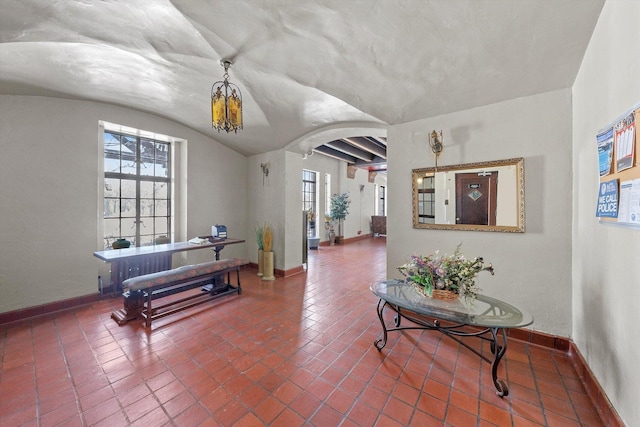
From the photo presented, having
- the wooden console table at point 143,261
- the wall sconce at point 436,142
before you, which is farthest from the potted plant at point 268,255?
the wall sconce at point 436,142

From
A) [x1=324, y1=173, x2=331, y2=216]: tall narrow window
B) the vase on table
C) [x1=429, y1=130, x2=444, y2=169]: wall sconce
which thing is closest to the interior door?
[x1=429, y1=130, x2=444, y2=169]: wall sconce

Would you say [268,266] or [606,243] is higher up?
[606,243]

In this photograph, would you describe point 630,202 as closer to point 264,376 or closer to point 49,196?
point 264,376

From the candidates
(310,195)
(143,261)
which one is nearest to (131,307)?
(143,261)

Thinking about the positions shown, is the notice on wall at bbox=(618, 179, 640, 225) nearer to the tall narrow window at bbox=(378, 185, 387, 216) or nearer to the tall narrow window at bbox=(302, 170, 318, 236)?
the tall narrow window at bbox=(302, 170, 318, 236)

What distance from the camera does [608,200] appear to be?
144 centimetres

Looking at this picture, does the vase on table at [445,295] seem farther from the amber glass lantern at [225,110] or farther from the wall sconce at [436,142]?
the amber glass lantern at [225,110]

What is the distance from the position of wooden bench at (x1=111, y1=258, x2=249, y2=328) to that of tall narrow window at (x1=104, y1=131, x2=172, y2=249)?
1.65 meters

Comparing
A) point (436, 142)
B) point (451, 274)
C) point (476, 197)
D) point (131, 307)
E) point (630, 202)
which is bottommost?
point (131, 307)

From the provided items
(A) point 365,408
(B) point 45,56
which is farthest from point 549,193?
(B) point 45,56

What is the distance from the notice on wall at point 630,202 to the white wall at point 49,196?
5413mm

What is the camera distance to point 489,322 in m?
1.67

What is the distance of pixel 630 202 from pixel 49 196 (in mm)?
5544

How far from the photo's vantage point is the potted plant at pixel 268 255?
450cm
